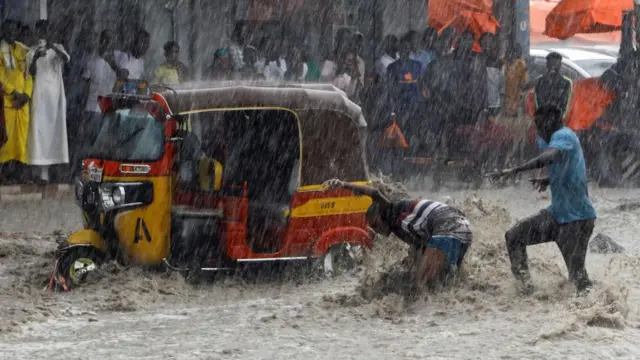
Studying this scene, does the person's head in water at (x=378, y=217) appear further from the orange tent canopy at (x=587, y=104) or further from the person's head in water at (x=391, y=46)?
the person's head in water at (x=391, y=46)

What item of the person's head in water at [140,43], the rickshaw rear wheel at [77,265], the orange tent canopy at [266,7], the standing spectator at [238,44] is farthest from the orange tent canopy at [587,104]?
the rickshaw rear wheel at [77,265]

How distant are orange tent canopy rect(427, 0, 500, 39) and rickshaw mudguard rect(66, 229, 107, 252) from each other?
370 inches

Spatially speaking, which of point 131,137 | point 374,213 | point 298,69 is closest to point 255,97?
point 131,137

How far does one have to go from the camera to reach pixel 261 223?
9773 millimetres

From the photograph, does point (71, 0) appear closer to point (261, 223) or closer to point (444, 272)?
point (261, 223)

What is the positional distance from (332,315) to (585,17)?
1125 cm

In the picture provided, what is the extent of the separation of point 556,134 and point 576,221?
67cm

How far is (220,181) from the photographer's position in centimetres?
937

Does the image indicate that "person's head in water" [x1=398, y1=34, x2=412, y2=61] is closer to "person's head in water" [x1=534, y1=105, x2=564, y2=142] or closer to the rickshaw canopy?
the rickshaw canopy

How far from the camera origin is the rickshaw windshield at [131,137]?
9281 millimetres

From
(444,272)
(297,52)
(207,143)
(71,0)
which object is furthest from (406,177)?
(444,272)

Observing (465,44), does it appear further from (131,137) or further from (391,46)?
(131,137)

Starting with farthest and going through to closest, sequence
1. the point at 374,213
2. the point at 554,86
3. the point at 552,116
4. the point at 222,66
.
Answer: the point at 222,66, the point at 554,86, the point at 374,213, the point at 552,116

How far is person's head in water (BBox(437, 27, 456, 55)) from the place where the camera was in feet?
56.3
